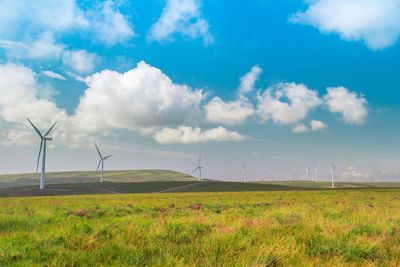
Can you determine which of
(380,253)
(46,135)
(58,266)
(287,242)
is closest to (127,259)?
(58,266)

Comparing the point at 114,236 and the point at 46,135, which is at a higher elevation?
the point at 46,135

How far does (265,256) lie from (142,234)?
3534mm

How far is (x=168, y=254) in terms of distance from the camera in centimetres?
480

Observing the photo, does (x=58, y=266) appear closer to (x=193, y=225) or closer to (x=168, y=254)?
(x=168, y=254)

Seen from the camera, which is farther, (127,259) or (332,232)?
(332,232)

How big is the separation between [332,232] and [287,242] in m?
1.96

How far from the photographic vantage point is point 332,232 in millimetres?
6715

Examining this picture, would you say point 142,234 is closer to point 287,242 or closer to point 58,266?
point 58,266

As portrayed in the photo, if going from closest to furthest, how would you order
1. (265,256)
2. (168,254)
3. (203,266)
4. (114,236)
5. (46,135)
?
(203,266) < (265,256) < (168,254) < (114,236) < (46,135)

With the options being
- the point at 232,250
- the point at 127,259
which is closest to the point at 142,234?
the point at 127,259

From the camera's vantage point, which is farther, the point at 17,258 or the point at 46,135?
the point at 46,135

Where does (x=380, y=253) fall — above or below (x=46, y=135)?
below

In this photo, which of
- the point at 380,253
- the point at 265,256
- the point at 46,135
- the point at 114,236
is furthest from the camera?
the point at 46,135

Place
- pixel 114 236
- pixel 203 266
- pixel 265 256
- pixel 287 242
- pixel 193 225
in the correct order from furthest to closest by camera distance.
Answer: pixel 193 225, pixel 114 236, pixel 287 242, pixel 265 256, pixel 203 266
